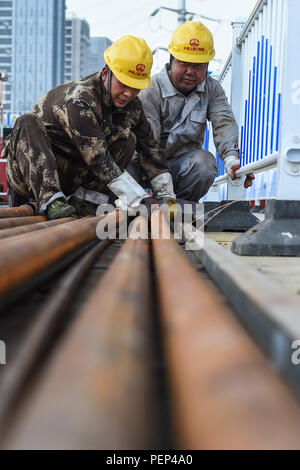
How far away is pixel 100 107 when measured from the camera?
3.70m

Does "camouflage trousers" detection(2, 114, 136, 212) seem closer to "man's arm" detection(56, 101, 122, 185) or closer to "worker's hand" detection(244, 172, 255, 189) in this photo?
"man's arm" detection(56, 101, 122, 185)

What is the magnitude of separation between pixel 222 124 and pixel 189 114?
34 centimetres

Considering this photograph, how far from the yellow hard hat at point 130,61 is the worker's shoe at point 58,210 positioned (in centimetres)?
103

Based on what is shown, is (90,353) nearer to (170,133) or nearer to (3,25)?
(170,133)

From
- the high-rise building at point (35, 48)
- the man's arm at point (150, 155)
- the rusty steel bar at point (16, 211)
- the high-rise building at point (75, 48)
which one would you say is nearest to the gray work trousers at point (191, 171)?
the man's arm at point (150, 155)

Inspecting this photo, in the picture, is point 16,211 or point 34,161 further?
point 34,161

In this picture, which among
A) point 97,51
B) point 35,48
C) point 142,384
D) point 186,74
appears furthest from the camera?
point 97,51

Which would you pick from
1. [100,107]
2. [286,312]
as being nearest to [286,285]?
[286,312]

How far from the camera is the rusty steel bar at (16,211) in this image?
2.89 metres

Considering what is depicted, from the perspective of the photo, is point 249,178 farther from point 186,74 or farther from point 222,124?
point 186,74

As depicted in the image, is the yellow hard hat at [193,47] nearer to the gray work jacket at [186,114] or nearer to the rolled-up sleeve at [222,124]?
the gray work jacket at [186,114]

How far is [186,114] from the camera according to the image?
188 inches

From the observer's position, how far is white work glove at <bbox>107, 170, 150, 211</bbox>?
3.60 meters

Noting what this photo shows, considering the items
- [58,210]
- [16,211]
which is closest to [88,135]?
[58,210]
